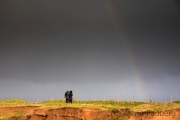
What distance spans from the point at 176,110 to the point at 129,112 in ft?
23.6

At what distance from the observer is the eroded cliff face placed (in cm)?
3450

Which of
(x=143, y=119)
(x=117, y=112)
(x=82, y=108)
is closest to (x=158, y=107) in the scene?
(x=143, y=119)

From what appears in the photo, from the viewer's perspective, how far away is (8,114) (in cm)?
5709

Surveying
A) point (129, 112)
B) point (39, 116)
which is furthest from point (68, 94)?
point (129, 112)

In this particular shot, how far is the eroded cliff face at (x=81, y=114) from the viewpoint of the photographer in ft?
113

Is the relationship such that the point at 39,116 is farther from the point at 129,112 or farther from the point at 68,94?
the point at 129,112

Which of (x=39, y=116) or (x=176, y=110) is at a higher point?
(x=176, y=110)

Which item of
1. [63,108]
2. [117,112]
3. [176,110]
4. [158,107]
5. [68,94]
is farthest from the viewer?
[68,94]

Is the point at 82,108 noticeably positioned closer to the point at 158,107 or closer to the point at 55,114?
the point at 55,114

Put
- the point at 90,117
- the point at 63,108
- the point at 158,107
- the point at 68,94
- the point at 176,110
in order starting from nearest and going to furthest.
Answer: the point at 176,110 < the point at 158,107 < the point at 90,117 < the point at 63,108 < the point at 68,94

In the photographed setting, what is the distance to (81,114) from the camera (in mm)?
44250

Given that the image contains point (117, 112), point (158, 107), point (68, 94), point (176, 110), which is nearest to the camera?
point (176, 110)

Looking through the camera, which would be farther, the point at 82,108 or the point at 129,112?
the point at 82,108

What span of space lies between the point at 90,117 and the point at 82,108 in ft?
8.61
